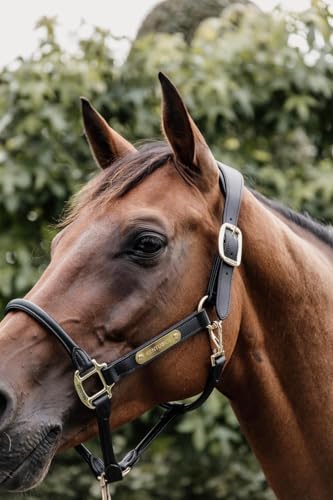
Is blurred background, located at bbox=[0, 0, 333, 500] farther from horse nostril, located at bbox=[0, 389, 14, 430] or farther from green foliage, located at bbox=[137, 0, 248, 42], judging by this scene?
horse nostril, located at bbox=[0, 389, 14, 430]

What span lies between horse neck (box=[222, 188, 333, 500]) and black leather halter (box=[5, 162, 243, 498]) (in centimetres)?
9

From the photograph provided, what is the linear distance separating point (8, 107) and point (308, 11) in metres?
1.76

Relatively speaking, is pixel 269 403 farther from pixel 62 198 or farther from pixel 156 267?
pixel 62 198

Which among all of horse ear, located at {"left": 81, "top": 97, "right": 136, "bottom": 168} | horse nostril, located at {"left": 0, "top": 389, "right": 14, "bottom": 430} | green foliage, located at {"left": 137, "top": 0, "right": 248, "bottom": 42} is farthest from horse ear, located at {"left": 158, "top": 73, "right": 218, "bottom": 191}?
green foliage, located at {"left": 137, "top": 0, "right": 248, "bottom": 42}

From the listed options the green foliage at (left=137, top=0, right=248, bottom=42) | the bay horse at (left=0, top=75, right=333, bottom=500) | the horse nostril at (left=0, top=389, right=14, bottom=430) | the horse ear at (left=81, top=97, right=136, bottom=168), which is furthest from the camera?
the green foliage at (left=137, top=0, right=248, bottom=42)

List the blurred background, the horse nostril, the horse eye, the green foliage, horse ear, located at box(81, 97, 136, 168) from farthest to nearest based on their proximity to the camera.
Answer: the green foliage → the blurred background → horse ear, located at box(81, 97, 136, 168) → the horse eye → the horse nostril

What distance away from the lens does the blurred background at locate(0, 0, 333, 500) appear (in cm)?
418

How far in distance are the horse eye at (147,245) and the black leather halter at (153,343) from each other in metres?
0.17

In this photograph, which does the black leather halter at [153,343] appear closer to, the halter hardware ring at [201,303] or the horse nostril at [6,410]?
the halter hardware ring at [201,303]

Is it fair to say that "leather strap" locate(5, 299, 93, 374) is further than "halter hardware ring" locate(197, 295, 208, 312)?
No

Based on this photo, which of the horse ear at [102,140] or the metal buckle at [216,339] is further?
the horse ear at [102,140]

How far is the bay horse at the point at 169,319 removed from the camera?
6.52 ft

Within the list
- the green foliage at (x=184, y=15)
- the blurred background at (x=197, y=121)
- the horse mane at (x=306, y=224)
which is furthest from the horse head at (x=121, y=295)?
the green foliage at (x=184, y=15)

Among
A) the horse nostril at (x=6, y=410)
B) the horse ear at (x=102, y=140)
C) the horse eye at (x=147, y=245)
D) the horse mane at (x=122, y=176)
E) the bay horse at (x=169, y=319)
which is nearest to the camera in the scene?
the horse nostril at (x=6, y=410)
